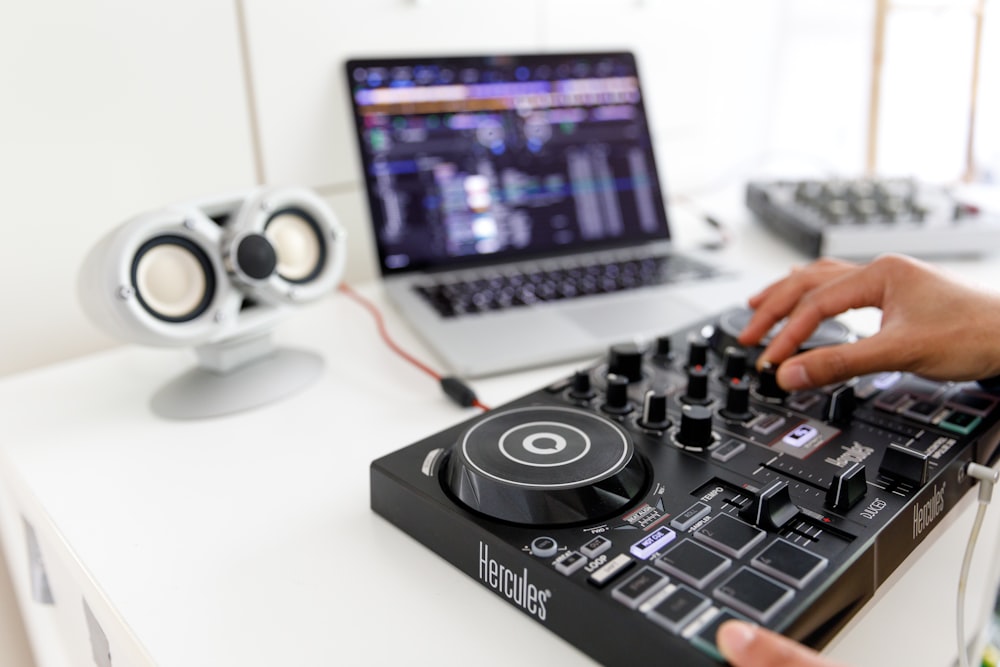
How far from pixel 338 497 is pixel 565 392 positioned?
0.21 m

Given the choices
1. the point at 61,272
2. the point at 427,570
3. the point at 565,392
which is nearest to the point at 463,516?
the point at 427,570

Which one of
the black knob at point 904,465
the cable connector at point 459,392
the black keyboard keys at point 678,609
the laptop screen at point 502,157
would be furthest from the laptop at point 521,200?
the black keyboard keys at point 678,609

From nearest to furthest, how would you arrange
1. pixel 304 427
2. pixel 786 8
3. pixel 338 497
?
pixel 338 497 → pixel 304 427 → pixel 786 8

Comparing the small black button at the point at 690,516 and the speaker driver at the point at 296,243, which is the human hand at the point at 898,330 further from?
the speaker driver at the point at 296,243

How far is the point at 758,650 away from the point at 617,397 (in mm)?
277

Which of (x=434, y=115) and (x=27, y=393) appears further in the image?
(x=434, y=115)

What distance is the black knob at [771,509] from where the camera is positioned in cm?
49

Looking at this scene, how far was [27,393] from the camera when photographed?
82 centimetres

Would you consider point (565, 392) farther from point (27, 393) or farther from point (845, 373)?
point (27, 393)

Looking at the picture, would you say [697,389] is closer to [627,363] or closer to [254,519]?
[627,363]

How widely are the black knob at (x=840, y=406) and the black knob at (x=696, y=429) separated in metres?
0.11

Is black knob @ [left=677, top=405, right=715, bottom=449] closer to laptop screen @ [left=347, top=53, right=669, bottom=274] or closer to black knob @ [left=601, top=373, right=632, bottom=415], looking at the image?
black knob @ [left=601, top=373, right=632, bottom=415]

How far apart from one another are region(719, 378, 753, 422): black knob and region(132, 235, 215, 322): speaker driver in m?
0.48

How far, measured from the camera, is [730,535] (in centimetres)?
48
